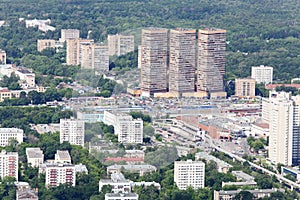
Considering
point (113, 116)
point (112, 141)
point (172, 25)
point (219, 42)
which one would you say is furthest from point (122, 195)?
point (172, 25)

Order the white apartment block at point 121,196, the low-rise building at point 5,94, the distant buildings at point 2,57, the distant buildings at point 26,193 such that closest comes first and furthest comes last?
the white apartment block at point 121,196 → the distant buildings at point 26,193 → the low-rise building at point 5,94 → the distant buildings at point 2,57

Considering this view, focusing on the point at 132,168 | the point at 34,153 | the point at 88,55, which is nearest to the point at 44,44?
the point at 88,55

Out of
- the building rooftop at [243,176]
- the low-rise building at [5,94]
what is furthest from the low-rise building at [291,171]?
the low-rise building at [5,94]

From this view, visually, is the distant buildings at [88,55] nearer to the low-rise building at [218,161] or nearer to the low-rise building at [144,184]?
the low-rise building at [218,161]

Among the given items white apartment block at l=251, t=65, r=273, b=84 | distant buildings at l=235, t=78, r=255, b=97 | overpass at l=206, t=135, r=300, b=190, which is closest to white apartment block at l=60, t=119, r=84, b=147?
overpass at l=206, t=135, r=300, b=190

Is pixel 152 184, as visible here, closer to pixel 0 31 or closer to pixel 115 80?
pixel 115 80

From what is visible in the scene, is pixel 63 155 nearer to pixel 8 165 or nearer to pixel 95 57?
pixel 8 165

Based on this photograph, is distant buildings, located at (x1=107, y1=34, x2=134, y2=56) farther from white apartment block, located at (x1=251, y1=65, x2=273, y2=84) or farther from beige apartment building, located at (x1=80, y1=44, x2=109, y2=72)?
white apartment block, located at (x1=251, y1=65, x2=273, y2=84)
